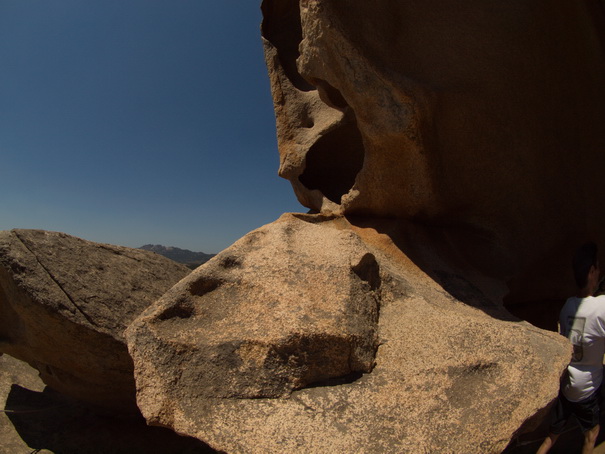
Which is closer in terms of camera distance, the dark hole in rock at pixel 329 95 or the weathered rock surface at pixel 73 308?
the weathered rock surface at pixel 73 308

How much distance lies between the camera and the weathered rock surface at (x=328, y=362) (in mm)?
1425

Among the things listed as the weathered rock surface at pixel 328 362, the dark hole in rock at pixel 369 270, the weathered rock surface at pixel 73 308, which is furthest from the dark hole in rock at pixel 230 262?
the weathered rock surface at pixel 73 308

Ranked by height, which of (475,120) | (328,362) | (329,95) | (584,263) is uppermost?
(329,95)

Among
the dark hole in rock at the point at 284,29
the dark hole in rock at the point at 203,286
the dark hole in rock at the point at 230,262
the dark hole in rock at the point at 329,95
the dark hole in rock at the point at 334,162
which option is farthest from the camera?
the dark hole in rock at the point at 284,29

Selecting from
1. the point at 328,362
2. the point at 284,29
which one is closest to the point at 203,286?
the point at 328,362

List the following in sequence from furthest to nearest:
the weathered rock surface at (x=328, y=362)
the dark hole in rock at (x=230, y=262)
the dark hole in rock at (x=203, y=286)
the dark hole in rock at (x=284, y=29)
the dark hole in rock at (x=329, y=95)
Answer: the dark hole in rock at (x=284, y=29) → the dark hole in rock at (x=329, y=95) → the dark hole in rock at (x=230, y=262) → the dark hole in rock at (x=203, y=286) → the weathered rock surface at (x=328, y=362)

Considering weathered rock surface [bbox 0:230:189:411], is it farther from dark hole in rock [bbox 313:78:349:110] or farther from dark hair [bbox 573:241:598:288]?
dark hair [bbox 573:241:598:288]

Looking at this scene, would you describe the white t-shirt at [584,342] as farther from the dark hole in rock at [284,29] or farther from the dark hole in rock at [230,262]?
the dark hole in rock at [284,29]

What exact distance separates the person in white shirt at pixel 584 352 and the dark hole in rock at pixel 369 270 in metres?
1.03

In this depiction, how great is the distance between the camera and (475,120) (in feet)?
8.85

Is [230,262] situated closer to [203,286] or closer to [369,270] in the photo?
[203,286]

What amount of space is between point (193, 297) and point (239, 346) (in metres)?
0.40

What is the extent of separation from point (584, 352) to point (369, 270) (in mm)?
1162

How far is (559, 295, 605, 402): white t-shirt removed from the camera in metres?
2.01
